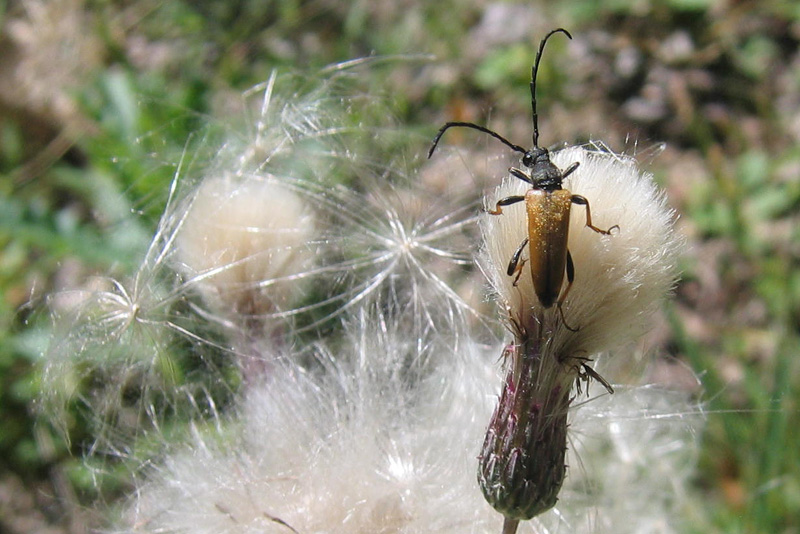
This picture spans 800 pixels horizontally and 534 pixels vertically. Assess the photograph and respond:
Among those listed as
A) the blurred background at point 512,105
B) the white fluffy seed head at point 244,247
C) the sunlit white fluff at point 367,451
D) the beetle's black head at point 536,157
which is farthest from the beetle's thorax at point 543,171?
the blurred background at point 512,105

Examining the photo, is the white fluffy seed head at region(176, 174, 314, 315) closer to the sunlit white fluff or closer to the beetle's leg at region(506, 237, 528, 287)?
the sunlit white fluff

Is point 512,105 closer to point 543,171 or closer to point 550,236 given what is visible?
point 543,171

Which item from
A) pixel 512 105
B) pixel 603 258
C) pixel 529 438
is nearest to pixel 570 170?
pixel 603 258

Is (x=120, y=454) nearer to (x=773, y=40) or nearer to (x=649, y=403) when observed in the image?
(x=649, y=403)

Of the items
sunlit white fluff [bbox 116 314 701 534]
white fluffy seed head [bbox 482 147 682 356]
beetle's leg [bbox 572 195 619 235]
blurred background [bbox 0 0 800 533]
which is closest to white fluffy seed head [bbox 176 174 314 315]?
sunlit white fluff [bbox 116 314 701 534]

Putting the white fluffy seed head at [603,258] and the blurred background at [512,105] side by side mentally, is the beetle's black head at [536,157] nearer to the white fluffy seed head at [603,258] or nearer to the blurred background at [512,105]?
the white fluffy seed head at [603,258]

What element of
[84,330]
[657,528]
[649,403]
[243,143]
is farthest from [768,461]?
[84,330]
